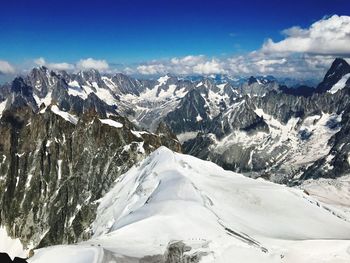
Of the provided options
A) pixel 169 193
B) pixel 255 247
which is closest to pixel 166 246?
pixel 255 247

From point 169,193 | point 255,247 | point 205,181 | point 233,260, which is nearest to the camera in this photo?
point 233,260

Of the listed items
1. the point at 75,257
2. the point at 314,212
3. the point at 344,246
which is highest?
the point at 75,257

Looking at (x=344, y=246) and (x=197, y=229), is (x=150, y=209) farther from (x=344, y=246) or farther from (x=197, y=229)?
(x=344, y=246)

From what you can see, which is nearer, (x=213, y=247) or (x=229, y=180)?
(x=213, y=247)

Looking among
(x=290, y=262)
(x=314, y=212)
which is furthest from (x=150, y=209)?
(x=314, y=212)

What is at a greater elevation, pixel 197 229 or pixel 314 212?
pixel 197 229

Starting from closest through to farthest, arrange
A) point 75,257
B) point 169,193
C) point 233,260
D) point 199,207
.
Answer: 1. point 75,257
2. point 233,260
3. point 199,207
4. point 169,193
